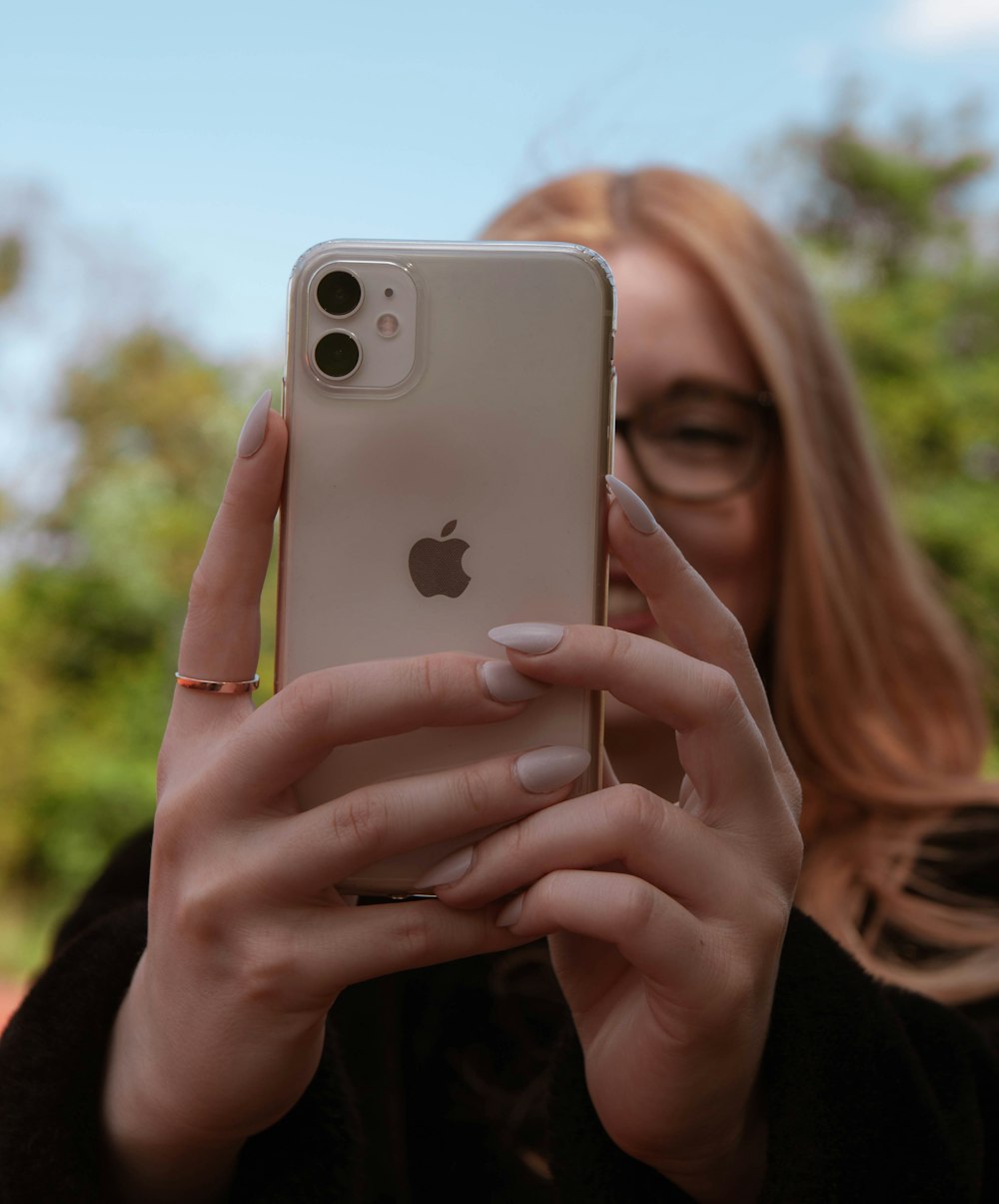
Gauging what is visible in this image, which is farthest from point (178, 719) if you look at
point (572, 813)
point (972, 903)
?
point (972, 903)

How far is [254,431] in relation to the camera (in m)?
0.92

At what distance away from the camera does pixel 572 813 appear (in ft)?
2.82

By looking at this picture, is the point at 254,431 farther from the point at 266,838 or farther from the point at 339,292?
the point at 266,838

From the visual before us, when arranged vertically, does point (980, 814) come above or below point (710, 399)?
below

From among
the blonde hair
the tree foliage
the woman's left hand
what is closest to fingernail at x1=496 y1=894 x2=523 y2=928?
the woman's left hand

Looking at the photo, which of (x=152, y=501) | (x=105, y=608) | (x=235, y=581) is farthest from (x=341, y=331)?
(x=152, y=501)

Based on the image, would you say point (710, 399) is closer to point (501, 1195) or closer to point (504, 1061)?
point (504, 1061)

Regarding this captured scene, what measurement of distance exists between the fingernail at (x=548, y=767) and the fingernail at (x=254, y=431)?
348 millimetres

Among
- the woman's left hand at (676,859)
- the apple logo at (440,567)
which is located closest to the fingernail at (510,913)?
the woman's left hand at (676,859)

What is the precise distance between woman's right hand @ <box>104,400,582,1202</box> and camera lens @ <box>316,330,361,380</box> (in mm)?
89

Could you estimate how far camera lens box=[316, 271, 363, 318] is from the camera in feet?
3.31

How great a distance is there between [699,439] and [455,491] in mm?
856

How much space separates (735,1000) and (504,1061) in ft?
2.88

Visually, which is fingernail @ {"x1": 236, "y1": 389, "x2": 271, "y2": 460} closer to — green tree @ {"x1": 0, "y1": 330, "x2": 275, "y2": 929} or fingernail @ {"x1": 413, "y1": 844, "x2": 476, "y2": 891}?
fingernail @ {"x1": 413, "y1": 844, "x2": 476, "y2": 891}
